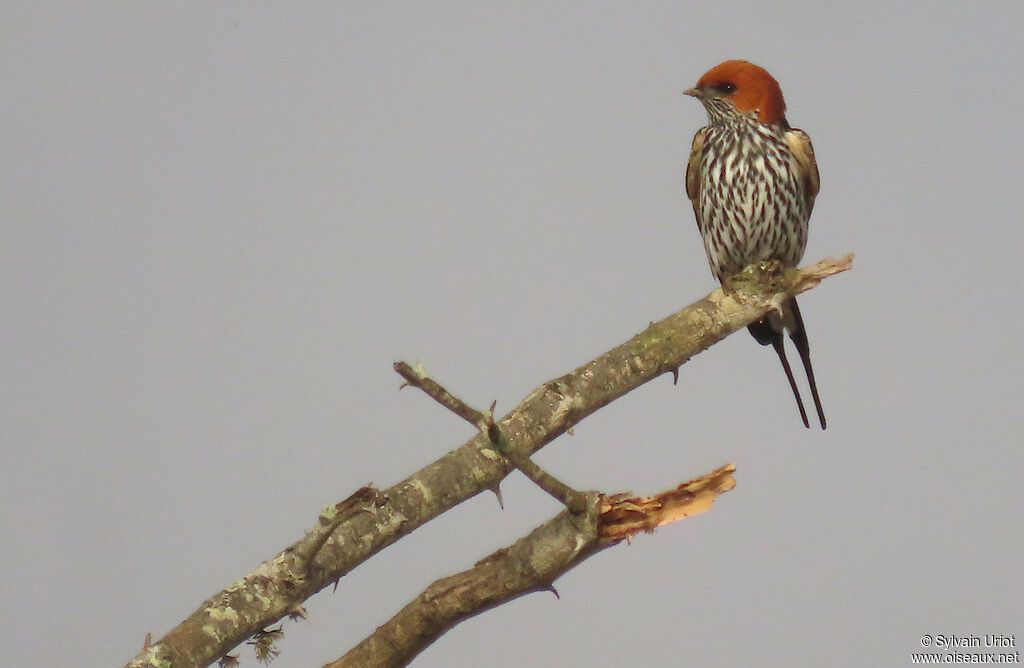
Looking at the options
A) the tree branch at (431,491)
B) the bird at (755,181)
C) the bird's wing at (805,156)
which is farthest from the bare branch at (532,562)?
the bird's wing at (805,156)

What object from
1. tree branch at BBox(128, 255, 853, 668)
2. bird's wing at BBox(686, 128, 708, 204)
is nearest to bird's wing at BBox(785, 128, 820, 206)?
bird's wing at BBox(686, 128, 708, 204)

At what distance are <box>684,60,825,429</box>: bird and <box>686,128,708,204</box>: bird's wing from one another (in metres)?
0.01

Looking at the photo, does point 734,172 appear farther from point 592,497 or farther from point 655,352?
point 592,497

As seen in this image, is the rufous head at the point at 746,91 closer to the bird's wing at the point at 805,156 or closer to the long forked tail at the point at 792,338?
the bird's wing at the point at 805,156

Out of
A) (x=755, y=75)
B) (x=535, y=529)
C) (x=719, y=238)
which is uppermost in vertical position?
(x=755, y=75)

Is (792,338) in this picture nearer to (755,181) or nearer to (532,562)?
(755,181)

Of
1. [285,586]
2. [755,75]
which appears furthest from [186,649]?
[755,75]

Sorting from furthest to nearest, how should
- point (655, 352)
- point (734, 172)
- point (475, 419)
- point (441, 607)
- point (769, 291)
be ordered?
1. point (734, 172)
2. point (769, 291)
3. point (655, 352)
4. point (441, 607)
5. point (475, 419)

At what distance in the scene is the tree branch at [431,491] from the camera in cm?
Answer: 418

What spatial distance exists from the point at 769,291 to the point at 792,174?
717 millimetres

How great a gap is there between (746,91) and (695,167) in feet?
1.52

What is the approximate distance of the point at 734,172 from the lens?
5.79 meters

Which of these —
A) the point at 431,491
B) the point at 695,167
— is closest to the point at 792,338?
the point at 695,167

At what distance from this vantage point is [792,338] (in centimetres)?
598
